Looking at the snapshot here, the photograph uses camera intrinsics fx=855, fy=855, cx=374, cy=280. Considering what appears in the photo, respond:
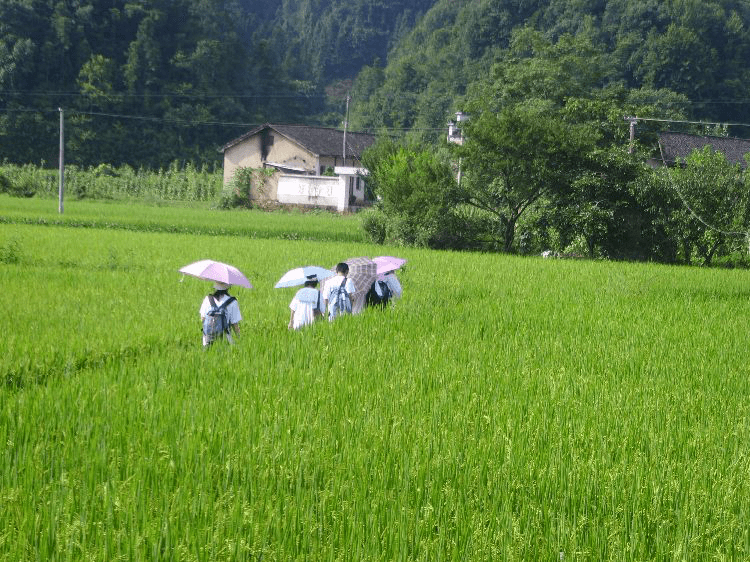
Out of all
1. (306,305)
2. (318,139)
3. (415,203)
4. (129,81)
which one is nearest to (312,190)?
(318,139)

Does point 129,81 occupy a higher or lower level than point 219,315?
higher

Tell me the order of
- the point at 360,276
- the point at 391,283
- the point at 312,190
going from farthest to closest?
the point at 312,190
the point at 391,283
the point at 360,276

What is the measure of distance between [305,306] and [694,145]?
1522 inches

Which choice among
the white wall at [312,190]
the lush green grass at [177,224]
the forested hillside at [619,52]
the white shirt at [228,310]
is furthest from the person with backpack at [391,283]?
the forested hillside at [619,52]

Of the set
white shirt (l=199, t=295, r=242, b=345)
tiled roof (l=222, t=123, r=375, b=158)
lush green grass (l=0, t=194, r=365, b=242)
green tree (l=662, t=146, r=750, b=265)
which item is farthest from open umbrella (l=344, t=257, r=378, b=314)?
tiled roof (l=222, t=123, r=375, b=158)

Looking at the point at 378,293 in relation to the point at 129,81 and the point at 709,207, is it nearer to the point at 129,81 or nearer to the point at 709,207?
the point at 709,207

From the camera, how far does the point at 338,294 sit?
324 inches

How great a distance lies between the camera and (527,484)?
12.4 feet

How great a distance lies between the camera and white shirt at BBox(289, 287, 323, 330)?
300 inches

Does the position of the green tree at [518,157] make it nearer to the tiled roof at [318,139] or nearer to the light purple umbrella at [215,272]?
the light purple umbrella at [215,272]

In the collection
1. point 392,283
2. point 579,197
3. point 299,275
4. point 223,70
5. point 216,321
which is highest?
point 223,70

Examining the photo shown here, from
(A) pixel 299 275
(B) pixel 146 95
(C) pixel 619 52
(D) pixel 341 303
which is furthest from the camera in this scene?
(C) pixel 619 52

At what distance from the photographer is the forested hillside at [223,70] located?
4944 cm

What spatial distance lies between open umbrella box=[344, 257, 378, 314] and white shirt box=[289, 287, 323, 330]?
0.82m
